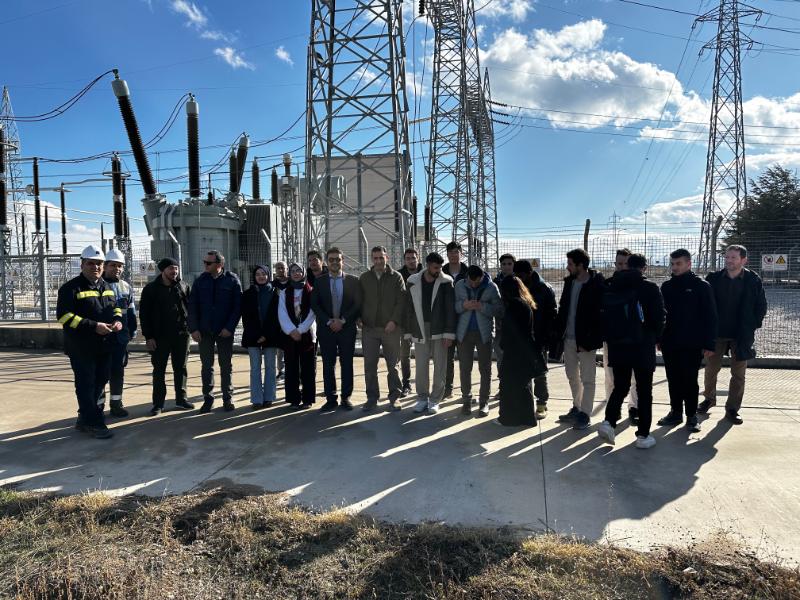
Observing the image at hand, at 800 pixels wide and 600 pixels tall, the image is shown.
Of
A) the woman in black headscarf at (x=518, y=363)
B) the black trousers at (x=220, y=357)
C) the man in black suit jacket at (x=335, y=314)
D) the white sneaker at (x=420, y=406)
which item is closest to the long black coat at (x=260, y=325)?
the black trousers at (x=220, y=357)

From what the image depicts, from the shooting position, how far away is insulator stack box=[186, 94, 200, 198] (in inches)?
660

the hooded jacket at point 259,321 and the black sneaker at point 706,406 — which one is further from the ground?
the hooded jacket at point 259,321

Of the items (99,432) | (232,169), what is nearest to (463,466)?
(99,432)

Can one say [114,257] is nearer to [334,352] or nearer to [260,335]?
[260,335]

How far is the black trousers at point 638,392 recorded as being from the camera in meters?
4.88

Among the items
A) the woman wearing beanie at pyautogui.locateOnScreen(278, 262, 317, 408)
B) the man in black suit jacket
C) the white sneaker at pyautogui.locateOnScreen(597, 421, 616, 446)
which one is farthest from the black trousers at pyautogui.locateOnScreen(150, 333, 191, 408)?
the white sneaker at pyautogui.locateOnScreen(597, 421, 616, 446)

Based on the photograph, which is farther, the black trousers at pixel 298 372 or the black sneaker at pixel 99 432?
the black trousers at pixel 298 372

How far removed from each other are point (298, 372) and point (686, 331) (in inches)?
179

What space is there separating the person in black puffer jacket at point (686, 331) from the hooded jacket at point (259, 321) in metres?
4.54

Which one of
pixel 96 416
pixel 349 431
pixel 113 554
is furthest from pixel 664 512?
pixel 96 416

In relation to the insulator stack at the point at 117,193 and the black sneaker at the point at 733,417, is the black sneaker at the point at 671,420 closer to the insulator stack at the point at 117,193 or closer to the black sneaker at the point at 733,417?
the black sneaker at the point at 733,417

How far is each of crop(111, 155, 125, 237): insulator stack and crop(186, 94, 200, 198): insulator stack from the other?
9.68 metres

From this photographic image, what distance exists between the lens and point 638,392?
16.3 feet

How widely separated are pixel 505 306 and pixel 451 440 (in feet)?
5.26
